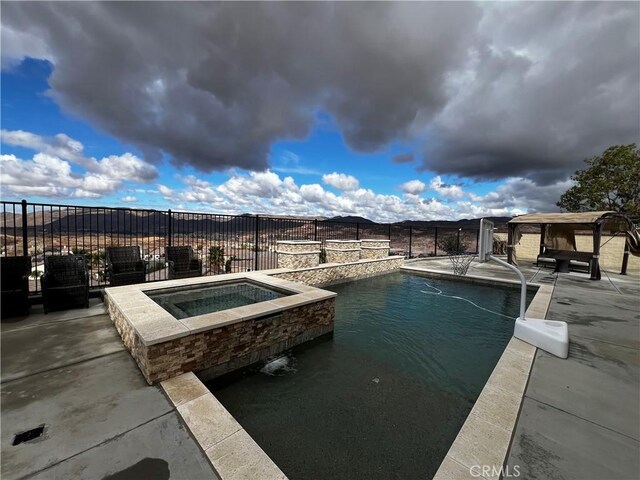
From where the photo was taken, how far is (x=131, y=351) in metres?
2.90

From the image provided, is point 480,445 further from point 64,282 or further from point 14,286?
point 14,286

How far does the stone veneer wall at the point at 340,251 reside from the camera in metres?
8.72

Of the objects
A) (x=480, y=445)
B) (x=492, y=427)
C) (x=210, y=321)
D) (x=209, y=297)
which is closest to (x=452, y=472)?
(x=480, y=445)

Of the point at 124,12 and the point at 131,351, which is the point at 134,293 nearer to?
Result: the point at 131,351

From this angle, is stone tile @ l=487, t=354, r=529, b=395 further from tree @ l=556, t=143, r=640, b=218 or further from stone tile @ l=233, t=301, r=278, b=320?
tree @ l=556, t=143, r=640, b=218

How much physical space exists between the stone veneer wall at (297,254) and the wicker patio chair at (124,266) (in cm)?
332

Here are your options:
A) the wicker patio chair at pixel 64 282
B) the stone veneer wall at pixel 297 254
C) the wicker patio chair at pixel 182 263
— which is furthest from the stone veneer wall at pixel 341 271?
the wicker patio chair at pixel 64 282

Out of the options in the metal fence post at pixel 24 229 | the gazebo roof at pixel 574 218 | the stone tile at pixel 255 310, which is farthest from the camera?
the gazebo roof at pixel 574 218

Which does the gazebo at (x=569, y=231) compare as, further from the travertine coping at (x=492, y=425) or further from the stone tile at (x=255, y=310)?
the stone tile at (x=255, y=310)

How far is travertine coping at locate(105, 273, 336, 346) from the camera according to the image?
264cm

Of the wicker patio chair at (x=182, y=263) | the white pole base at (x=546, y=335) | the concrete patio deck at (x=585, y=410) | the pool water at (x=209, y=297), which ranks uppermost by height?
the wicker patio chair at (x=182, y=263)

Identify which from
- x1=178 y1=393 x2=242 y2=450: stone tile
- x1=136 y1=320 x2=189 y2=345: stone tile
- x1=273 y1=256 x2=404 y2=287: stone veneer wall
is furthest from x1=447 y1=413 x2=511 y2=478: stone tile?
x1=273 y1=256 x2=404 y2=287: stone veneer wall

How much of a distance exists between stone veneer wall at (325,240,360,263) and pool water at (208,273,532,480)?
350cm

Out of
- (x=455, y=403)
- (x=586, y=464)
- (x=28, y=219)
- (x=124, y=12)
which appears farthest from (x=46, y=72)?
(x=586, y=464)
